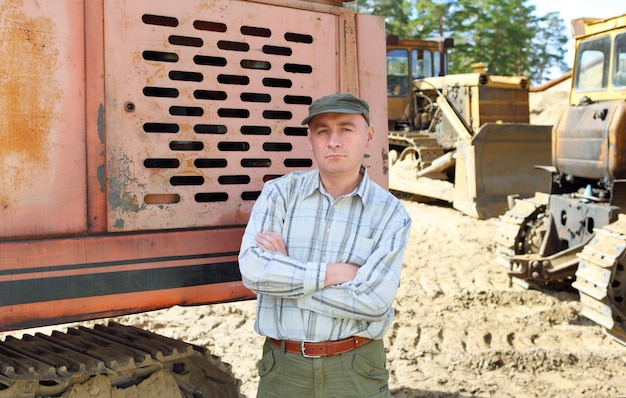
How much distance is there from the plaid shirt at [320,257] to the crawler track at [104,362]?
0.36 m

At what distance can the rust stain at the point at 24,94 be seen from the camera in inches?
85.8

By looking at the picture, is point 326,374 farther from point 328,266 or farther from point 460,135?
point 460,135

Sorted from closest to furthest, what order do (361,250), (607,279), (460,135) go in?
(361,250) < (607,279) < (460,135)

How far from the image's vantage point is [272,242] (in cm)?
249

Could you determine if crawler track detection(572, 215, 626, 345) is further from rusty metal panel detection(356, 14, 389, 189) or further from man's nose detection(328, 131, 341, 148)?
man's nose detection(328, 131, 341, 148)

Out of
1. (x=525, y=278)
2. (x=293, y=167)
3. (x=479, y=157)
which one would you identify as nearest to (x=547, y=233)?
(x=525, y=278)

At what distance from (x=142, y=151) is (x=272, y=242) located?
1.80ft

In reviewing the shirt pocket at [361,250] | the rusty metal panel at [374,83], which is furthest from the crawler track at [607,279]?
the shirt pocket at [361,250]

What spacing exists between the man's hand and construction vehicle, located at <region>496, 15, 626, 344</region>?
3.85 meters

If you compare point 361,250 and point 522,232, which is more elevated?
point 361,250

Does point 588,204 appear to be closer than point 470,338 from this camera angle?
No

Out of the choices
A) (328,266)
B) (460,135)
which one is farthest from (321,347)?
(460,135)

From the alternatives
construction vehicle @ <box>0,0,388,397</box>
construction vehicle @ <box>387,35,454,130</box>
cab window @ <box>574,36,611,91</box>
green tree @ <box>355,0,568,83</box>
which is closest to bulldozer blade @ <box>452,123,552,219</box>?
construction vehicle @ <box>387,35,454,130</box>

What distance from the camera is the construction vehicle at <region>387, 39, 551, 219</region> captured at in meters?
11.0
